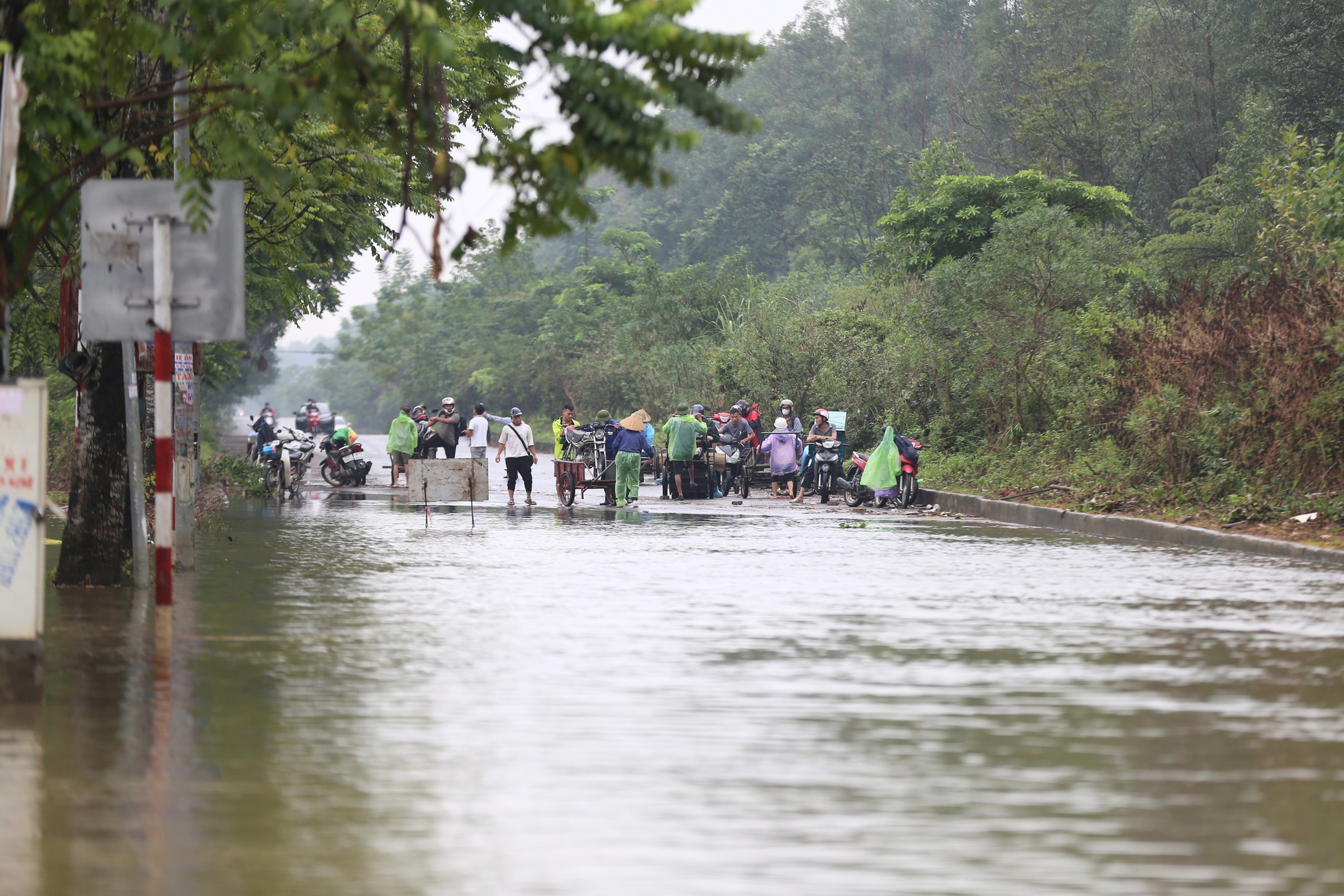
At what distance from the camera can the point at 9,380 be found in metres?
8.63

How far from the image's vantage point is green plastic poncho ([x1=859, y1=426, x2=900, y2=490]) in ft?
92.9

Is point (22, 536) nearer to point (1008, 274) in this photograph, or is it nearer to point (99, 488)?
point (99, 488)

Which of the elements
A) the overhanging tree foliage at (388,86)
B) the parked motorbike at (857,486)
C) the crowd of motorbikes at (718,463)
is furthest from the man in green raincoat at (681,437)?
the overhanging tree foliage at (388,86)

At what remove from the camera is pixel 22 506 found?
853 cm

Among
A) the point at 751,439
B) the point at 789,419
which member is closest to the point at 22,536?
the point at 789,419

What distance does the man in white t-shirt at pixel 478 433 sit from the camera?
31.4 m

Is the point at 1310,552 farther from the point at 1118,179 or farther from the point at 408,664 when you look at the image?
the point at 1118,179

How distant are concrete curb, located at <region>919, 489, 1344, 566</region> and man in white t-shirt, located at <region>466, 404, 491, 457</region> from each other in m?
8.29

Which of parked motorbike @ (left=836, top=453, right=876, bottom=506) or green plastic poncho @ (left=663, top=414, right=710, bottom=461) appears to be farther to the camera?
green plastic poncho @ (left=663, top=414, right=710, bottom=461)

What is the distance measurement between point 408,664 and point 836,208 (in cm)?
7583

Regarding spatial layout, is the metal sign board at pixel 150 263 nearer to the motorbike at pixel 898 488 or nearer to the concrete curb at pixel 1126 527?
the concrete curb at pixel 1126 527

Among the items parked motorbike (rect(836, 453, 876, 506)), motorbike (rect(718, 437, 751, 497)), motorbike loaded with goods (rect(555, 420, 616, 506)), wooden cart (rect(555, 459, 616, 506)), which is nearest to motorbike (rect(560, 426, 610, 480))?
motorbike loaded with goods (rect(555, 420, 616, 506))

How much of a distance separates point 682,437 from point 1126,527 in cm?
1097

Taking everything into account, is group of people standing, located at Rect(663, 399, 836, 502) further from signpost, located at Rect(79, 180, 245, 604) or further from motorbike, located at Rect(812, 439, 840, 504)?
signpost, located at Rect(79, 180, 245, 604)
